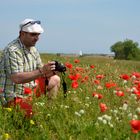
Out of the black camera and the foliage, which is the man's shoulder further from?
the foliage

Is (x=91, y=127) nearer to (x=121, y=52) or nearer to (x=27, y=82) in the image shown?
(x=27, y=82)

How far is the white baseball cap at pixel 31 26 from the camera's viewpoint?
5.82m

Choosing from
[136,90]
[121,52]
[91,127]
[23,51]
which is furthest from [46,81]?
[121,52]

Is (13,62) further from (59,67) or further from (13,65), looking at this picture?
(59,67)

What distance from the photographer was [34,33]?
585 cm

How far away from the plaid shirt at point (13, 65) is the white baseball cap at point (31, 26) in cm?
19

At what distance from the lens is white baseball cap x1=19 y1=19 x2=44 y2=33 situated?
19.1ft

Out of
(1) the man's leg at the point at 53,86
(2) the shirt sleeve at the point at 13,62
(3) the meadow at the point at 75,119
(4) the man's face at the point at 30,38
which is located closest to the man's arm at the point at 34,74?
(2) the shirt sleeve at the point at 13,62

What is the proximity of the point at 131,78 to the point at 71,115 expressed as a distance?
1.77 meters

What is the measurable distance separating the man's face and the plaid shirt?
82 mm

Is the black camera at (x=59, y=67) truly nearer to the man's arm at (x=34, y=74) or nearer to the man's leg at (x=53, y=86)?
the man's arm at (x=34, y=74)

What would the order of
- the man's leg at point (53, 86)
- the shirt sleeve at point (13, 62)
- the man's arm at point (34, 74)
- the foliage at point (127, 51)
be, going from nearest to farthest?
the man's arm at point (34, 74), the shirt sleeve at point (13, 62), the man's leg at point (53, 86), the foliage at point (127, 51)

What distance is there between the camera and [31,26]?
585 centimetres

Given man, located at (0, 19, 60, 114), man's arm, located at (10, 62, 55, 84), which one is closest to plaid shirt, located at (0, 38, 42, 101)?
man, located at (0, 19, 60, 114)
